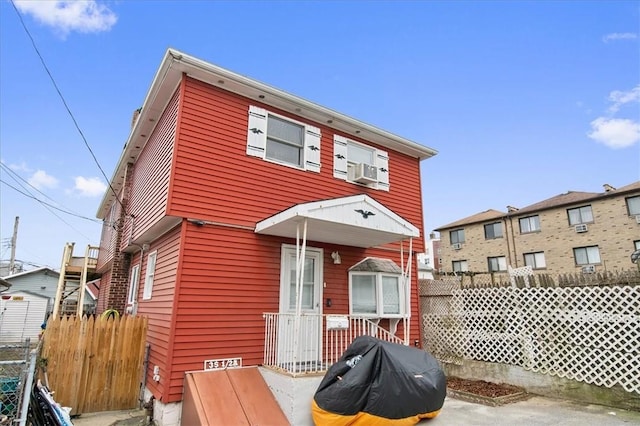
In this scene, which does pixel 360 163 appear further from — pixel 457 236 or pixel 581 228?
pixel 457 236

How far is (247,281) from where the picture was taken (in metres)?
6.25

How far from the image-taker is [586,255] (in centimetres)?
1980

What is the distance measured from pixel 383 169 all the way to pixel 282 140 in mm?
2894

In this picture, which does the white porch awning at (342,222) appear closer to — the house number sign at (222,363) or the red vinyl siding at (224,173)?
the red vinyl siding at (224,173)

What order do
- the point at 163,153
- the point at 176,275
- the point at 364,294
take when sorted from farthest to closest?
1. the point at 364,294
2. the point at 163,153
3. the point at 176,275

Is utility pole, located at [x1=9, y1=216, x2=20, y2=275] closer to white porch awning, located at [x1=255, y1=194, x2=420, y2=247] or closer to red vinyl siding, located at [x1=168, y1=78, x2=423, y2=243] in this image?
red vinyl siding, located at [x1=168, y1=78, x2=423, y2=243]

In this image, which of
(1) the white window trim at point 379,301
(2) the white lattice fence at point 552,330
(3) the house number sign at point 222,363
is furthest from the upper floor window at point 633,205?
(3) the house number sign at point 222,363

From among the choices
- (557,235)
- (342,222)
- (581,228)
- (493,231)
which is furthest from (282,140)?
(493,231)

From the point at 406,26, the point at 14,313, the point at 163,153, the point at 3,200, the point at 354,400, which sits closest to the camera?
the point at 354,400

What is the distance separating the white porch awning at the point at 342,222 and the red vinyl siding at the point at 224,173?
0.66m

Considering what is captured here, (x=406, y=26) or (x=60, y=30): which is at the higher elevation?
(x=406, y=26)

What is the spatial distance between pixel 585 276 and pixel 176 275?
7.34m

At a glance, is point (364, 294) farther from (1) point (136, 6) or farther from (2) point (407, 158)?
(1) point (136, 6)

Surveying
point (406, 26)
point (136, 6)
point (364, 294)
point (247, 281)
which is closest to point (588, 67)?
point (406, 26)
